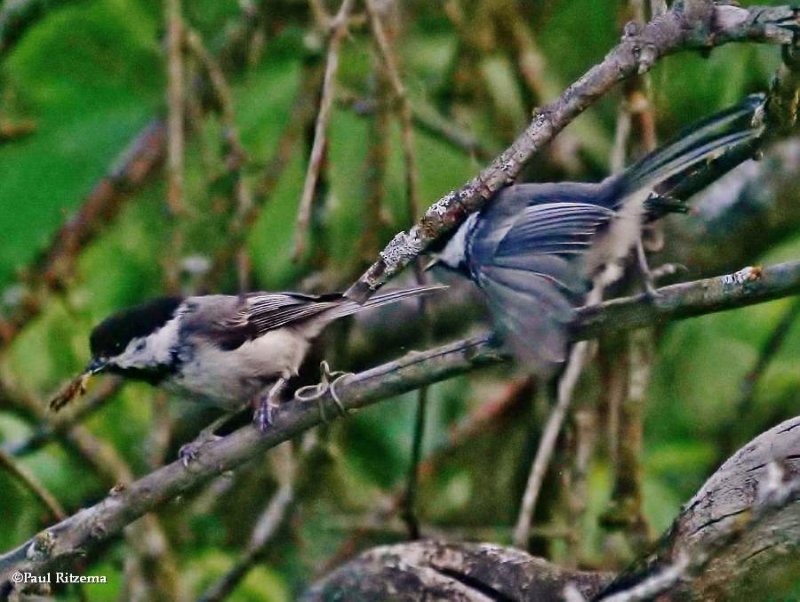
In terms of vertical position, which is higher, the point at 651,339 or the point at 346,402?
the point at 651,339

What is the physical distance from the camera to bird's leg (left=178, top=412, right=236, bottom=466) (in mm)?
2752

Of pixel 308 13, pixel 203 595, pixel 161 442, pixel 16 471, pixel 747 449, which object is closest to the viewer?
pixel 747 449

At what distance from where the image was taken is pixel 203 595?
395cm

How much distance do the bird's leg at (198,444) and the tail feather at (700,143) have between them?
4.02 feet

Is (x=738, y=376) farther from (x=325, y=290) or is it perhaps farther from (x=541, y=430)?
(x=325, y=290)

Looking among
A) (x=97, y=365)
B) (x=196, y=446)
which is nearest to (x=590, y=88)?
(x=196, y=446)

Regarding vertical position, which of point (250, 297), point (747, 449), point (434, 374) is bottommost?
point (747, 449)

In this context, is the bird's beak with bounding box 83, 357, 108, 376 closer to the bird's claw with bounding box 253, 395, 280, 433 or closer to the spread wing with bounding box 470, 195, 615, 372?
the bird's claw with bounding box 253, 395, 280, 433

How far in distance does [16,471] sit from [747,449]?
1.92 metres

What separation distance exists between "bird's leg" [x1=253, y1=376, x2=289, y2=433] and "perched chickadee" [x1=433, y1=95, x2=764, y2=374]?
1.89ft

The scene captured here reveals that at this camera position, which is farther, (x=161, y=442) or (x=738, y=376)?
(x=738, y=376)

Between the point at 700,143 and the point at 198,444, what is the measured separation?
4.85 ft

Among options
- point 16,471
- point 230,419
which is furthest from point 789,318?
point 16,471

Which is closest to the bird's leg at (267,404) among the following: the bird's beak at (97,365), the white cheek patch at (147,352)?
the white cheek patch at (147,352)
